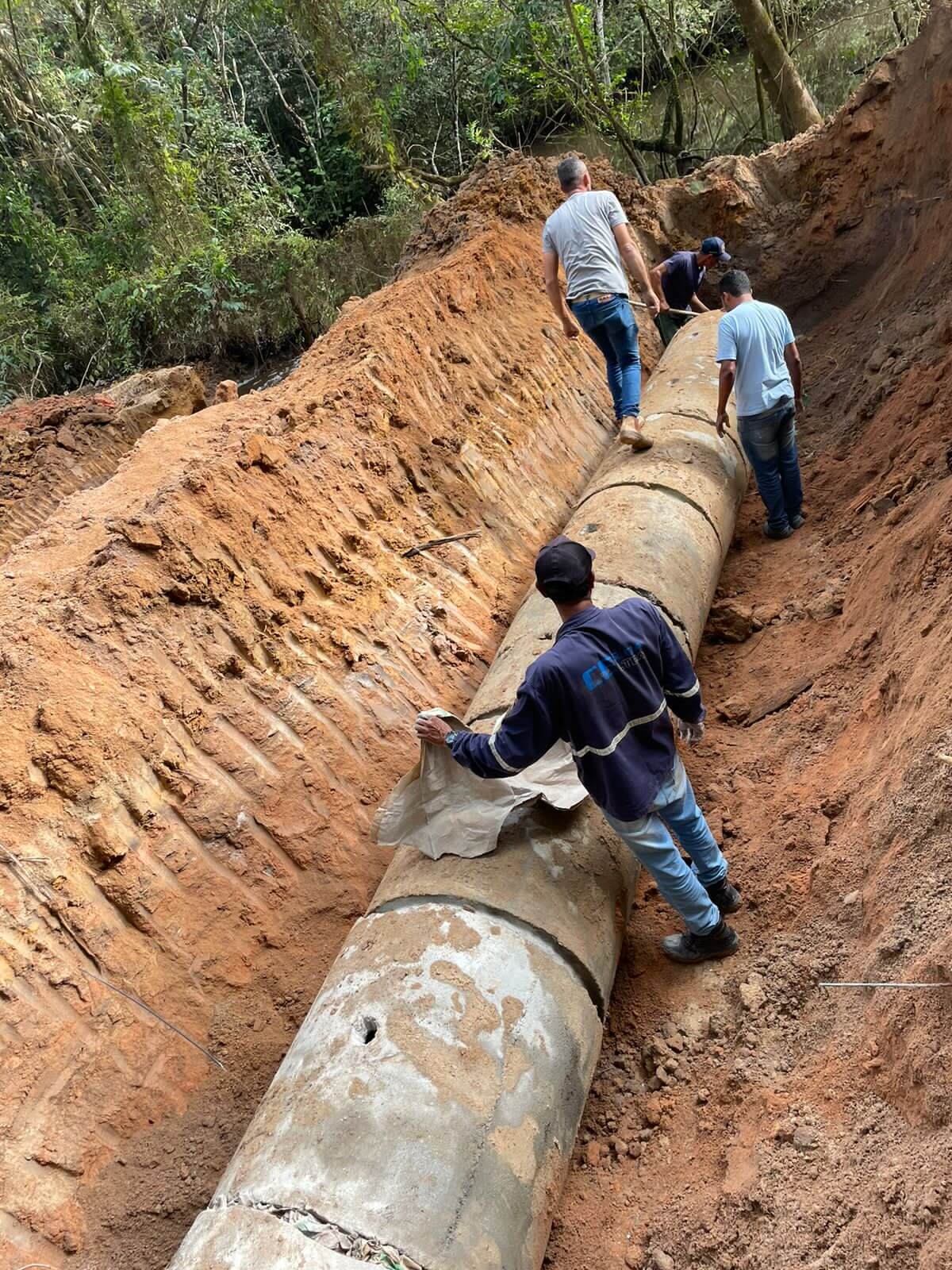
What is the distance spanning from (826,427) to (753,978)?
512cm

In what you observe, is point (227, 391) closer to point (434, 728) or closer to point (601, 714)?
point (434, 728)

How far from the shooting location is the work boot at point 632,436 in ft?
19.6

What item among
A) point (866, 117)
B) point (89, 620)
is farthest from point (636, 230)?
point (89, 620)

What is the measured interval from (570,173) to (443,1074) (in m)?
5.62

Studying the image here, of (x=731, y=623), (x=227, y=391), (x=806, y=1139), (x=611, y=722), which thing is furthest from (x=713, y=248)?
(x=806, y=1139)

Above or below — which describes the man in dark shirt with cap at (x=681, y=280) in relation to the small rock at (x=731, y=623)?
above

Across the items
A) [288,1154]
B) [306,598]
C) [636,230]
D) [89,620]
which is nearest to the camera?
[288,1154]

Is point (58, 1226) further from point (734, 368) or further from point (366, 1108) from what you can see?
point (734, 368)

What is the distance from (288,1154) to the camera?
8.14 feet

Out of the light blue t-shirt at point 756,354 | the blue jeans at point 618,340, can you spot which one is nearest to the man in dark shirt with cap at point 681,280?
the blue jeans at point 618,340

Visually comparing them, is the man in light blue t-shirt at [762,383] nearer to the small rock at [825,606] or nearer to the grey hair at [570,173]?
the small rock at [825,606]

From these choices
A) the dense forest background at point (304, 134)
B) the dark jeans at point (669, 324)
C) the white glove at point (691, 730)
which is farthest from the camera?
the dense forest background at point (304, 134)

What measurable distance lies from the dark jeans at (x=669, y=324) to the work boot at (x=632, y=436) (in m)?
2.48

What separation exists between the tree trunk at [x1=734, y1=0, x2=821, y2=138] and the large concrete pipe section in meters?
11.4
